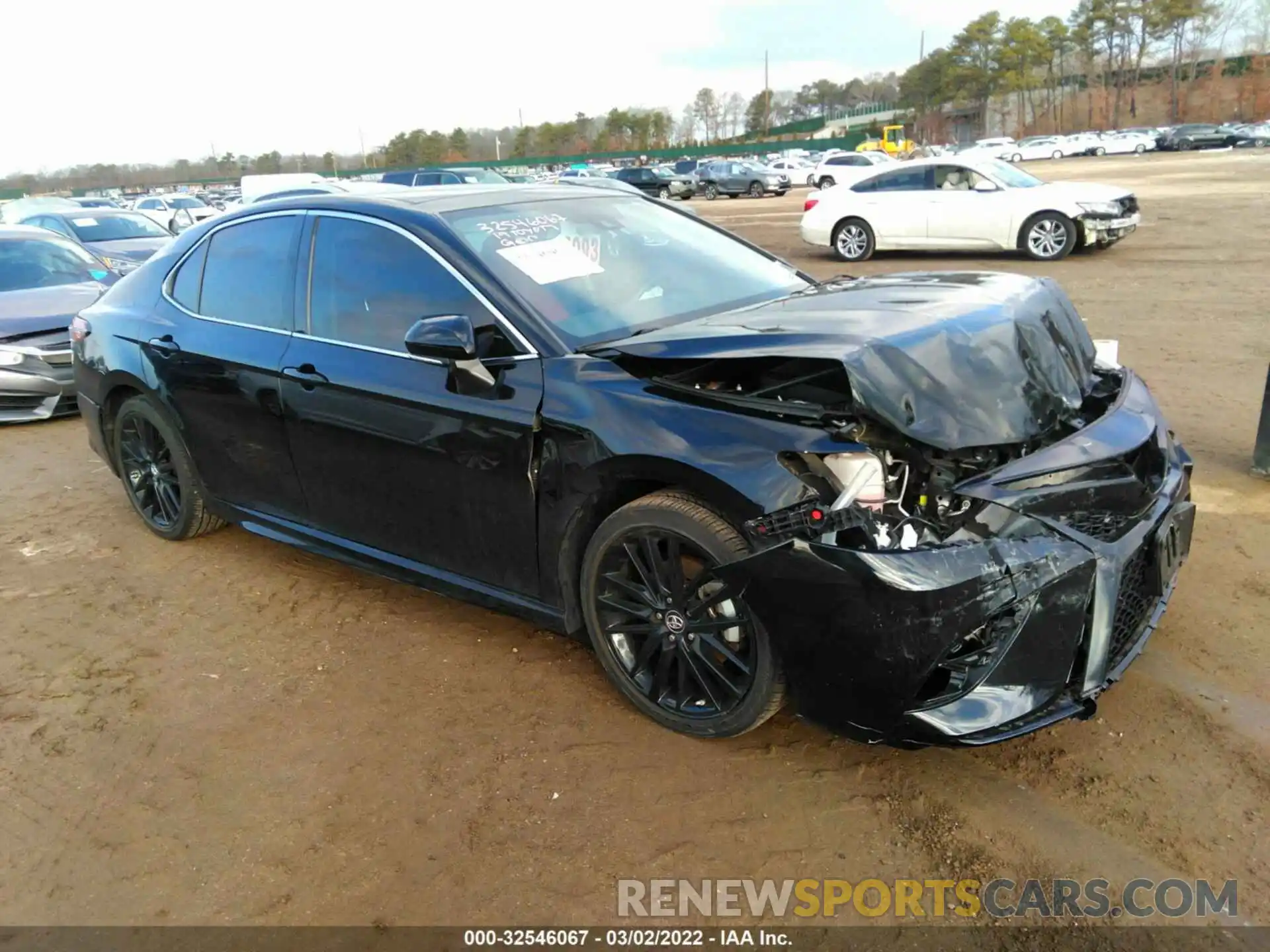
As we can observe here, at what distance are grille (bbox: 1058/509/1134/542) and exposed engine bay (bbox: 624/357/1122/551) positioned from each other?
24cm

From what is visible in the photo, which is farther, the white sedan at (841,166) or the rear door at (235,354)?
the white sedan at (841,166)

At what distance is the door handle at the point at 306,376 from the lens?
3717 mm

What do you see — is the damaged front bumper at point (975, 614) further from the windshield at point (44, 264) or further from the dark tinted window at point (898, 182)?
the dark tinted window at point (898, 182)

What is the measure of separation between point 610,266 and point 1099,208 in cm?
1209

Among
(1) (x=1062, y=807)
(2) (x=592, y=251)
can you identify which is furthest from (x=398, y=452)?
(1) (x=1062, y=807)

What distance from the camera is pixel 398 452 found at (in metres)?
3.51

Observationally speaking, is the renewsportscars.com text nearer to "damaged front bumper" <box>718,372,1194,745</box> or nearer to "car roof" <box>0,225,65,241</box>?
"damaged front bumper" <box>718,372,1194,745</box>

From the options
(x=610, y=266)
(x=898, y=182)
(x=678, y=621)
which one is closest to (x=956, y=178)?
(x=898, y=182)

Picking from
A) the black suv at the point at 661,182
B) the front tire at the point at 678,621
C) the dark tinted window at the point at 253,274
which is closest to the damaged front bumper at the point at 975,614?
the front tire at the point at 678,621

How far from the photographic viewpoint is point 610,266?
3658 mm

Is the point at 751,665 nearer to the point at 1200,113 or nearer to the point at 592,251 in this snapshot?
the point at 592,251

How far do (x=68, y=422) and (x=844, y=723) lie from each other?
7845 mm

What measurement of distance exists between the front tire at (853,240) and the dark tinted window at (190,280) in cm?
1239

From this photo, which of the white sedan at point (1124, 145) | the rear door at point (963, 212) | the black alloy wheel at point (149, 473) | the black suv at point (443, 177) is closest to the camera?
the black alloy wheel at point (149, 473)
